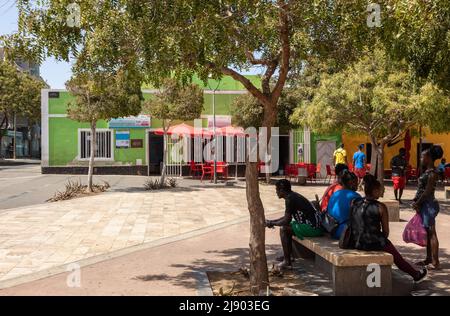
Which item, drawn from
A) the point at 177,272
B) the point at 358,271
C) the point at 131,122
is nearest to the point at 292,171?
the point at 131,122

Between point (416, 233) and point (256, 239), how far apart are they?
2311 mm

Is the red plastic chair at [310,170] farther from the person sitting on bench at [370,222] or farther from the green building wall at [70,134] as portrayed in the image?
the person sitting on bench at [370,222]

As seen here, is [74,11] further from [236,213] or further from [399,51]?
[236,213]

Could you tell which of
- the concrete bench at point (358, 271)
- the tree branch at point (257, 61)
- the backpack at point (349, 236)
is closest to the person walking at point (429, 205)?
the backpack at point (349, 236)

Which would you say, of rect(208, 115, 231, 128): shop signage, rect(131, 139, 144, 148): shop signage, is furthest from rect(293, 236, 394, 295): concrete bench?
rect(131, 139, 144, 148): shop signage

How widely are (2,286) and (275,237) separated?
479 centimetres

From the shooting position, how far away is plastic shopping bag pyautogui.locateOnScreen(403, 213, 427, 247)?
666cm

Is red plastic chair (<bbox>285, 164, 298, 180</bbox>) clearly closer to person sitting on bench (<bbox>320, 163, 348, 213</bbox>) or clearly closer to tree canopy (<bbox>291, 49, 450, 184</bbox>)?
tree canopy (<bbox>291, 49, 450, 184</bbox>)

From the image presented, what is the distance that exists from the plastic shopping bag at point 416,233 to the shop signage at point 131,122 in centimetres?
2062

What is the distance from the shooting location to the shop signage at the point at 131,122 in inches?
1024

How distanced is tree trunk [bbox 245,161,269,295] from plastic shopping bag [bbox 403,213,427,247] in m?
2.18

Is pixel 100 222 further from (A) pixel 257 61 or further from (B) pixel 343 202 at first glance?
(B) pixel 343 202

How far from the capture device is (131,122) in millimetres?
26125

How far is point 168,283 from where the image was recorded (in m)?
6.04
